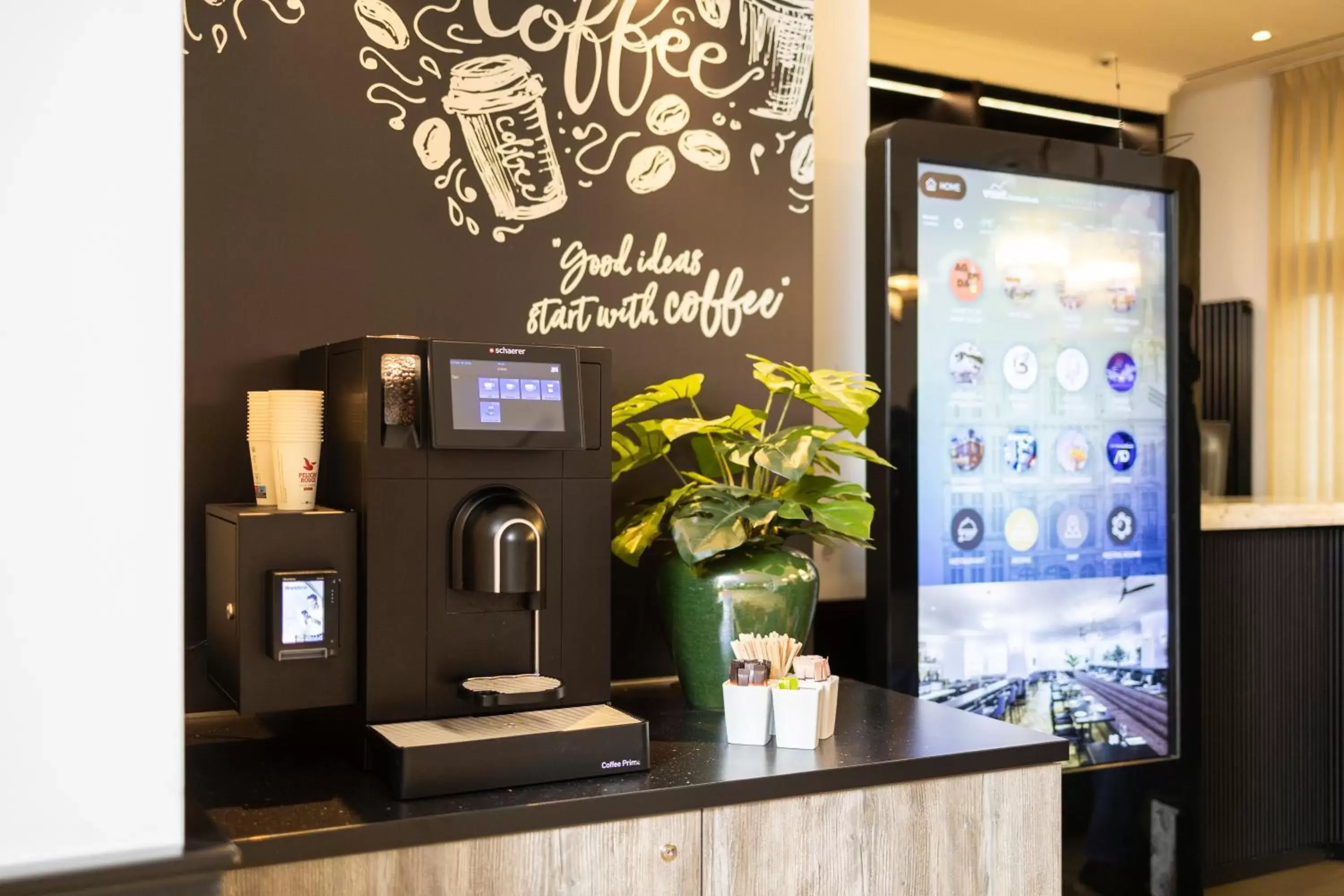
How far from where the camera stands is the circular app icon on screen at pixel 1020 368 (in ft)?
7.95

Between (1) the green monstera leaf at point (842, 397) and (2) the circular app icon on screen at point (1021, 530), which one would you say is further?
(2) the circular app icon on screen at point (1021, 530)

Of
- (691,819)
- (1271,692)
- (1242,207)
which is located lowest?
(1271,692)

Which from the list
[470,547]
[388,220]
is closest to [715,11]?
[388,220]

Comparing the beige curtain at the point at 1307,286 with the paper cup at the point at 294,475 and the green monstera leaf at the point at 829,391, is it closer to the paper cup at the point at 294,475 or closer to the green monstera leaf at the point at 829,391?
the green monstera leaf at the point at 829,391

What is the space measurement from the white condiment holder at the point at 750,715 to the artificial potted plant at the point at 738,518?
7.8 inches

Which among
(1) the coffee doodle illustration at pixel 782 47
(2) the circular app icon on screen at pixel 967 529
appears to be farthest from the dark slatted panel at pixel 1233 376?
(1) the coffee doodle illustration at pixel 782 47

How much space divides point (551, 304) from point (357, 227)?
1.08ft

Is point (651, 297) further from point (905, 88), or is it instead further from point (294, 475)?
point (905, 88)

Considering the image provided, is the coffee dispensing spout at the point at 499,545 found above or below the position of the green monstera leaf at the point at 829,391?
below

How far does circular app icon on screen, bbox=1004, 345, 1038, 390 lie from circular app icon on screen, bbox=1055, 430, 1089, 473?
14 centimetres

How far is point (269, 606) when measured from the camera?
142 cm

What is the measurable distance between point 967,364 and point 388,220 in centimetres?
111

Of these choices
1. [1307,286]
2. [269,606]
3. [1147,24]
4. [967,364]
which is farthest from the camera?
[1307,286]

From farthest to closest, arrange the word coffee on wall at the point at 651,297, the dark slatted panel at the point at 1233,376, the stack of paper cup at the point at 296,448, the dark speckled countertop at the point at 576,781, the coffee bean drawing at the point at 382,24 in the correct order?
the dark slatted panel at the point at 1233,376 → the word coffee on wall at the point at 651,297 → the coffee bean drawing at the point at 382,24 → the stack of paper cup at the point at 296,448 → the dark speckled countertop at the point at 576,781
